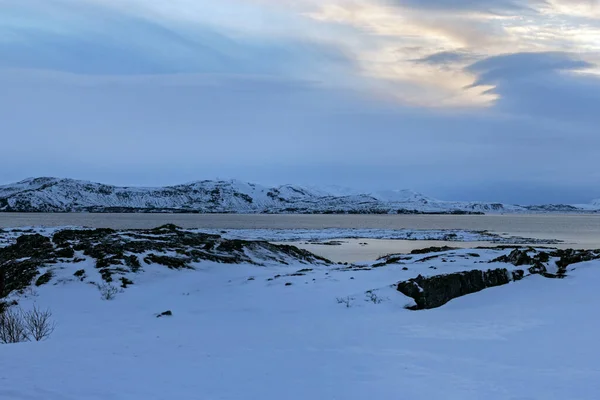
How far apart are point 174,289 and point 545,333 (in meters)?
12.9

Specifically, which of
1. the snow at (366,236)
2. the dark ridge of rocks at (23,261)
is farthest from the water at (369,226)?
the dark ridge of rocks at (23,261)

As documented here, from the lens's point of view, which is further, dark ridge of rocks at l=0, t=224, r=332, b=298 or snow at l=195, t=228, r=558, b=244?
snow at l=195, t=228, r=558, b=244

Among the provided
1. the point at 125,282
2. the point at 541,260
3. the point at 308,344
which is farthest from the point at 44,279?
the point at 541,260

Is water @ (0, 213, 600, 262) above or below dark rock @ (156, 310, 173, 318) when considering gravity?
below

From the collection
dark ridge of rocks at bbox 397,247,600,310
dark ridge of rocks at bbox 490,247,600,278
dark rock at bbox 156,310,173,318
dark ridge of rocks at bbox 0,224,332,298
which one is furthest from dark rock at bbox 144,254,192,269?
dark ridge of rocks at bbox 490,247,600,278

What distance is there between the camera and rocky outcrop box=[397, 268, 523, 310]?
1541 centimetres

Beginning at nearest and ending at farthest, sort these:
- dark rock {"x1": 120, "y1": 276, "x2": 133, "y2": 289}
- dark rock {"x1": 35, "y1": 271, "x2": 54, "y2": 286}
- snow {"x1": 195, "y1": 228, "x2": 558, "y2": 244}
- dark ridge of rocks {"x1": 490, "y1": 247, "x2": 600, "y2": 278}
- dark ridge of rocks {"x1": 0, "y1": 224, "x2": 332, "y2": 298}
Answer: dark rock {"x1": 35, "y1": 271, "x2": 54, "y2": 286} → dark rock {"x1": 120, "y1": 276, "x2": 133, "y2": 289} → dark ridge of rocks {"x1": 490, "y1": 247, "x2": 600, "y2": 278} → dark ridge of rocks {"x1": 0, "y1": 224, "x2": 332, "y2": 298} → snow {"x1": 195, "y1": 228, "x2": 558, "y2": 244}

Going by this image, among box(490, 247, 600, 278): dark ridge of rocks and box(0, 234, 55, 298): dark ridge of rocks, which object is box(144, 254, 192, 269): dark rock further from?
box(490, 247, 600, 278): dark ridge of rocks

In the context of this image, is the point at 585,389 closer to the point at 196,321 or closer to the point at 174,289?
the point at 196,321

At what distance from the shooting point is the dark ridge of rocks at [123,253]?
63.7ft

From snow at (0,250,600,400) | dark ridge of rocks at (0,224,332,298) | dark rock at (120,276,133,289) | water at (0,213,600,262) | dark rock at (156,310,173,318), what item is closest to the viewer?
snow at (0,250,600,400)

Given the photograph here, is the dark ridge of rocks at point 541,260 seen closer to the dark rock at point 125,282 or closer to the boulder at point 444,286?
the boulder at point 444,286

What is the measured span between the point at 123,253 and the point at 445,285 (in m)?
13.9

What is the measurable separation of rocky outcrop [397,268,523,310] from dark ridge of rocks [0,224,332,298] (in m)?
10.8
